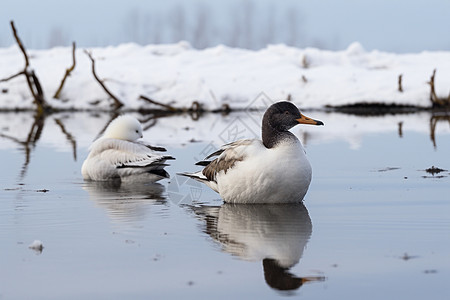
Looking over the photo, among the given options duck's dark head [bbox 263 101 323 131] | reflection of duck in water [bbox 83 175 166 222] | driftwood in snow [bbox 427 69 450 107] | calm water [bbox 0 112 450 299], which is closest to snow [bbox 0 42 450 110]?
driftwood in snow [bbox 427 69 450 107]

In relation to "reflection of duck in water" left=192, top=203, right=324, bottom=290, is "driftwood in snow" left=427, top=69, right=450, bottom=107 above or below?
below

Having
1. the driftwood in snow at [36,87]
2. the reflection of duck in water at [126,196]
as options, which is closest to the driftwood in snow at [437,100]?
the driftwood in snow at [36,87]

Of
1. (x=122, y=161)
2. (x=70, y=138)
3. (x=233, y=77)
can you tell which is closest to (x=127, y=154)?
(x=122, y=161)

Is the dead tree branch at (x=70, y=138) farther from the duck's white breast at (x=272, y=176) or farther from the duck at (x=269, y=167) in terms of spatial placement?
the duck's white breast at (x=272, y=176)

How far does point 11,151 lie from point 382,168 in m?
6.74

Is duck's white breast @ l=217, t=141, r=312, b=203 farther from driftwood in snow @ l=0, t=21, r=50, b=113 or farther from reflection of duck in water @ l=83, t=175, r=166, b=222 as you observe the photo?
driftwood in snow @ l=0, t=21, r=50, b=113

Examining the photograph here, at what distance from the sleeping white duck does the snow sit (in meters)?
18.5

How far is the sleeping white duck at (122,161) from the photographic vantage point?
10594 mm

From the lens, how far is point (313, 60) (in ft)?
122

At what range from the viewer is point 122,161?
1081cm

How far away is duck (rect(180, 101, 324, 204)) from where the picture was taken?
26.4ft

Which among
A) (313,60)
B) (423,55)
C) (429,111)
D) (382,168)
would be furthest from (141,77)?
(382,168)

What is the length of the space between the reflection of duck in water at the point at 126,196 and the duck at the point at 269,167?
0.81m

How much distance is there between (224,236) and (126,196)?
3060 mm
